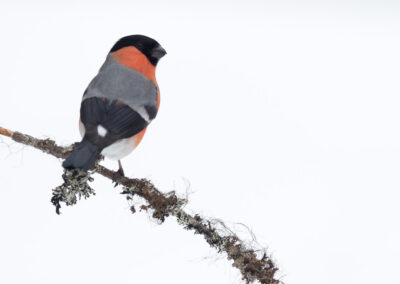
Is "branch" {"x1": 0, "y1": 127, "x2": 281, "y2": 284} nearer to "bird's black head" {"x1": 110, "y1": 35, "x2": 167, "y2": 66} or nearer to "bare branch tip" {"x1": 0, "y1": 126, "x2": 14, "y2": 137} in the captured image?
"bare branch tip" {"x1": 0, "y1": 126, "x2": 14, "y2": 137}

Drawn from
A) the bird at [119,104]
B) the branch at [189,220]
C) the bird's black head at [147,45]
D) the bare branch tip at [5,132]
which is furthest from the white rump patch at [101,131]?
the bird's black head at [147,45]

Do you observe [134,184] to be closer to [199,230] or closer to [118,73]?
[199,230]

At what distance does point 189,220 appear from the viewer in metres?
1.66

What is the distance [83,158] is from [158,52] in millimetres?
Result: 878

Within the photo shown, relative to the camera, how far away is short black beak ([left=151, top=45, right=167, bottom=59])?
2369mm

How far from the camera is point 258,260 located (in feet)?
5.21

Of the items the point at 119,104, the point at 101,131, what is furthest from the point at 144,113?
the point at 101,131

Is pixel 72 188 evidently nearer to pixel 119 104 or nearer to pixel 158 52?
pixel 119 104

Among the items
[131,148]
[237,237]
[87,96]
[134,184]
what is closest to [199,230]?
[237,237]

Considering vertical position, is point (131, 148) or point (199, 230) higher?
point (131, 148)

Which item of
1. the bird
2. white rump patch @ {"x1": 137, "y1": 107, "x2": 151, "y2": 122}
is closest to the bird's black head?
the bird

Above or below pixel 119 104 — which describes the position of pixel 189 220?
below

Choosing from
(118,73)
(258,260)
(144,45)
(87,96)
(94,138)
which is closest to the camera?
(258,260)

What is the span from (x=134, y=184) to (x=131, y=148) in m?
0.37
